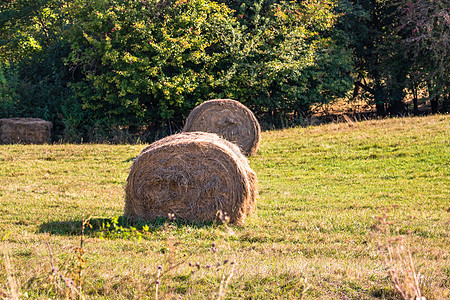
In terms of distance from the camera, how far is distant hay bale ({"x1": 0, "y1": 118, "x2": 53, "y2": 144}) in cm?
2091

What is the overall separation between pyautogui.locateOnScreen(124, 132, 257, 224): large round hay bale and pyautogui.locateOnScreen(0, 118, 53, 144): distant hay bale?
13443mm

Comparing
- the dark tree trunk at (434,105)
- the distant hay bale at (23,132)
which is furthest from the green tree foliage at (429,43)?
the distant hay bale at (23,132)

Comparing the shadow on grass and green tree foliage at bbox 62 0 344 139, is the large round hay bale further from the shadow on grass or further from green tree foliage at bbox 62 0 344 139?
green tree foliage at bbox 62 0 344 139

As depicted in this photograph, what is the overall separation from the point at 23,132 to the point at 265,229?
1563 centimetres

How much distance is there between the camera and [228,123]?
57.1ft

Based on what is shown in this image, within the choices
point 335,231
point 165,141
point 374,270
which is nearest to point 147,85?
point 165,141

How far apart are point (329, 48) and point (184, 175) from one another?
1856 centimetres

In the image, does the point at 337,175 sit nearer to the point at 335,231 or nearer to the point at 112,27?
the point at 335,231

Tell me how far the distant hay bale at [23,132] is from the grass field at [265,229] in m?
2.26

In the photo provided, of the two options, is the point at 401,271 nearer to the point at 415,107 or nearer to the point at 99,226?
the point at 99,226

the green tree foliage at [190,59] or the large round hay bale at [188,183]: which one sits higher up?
the green tree foliage at [190,59]

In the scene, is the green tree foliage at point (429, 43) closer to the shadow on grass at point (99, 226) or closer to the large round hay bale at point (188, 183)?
the large round hay bale at point (188, 183)

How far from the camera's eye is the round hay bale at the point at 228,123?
1730cm

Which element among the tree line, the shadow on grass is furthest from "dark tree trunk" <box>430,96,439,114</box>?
the shadow on grass
